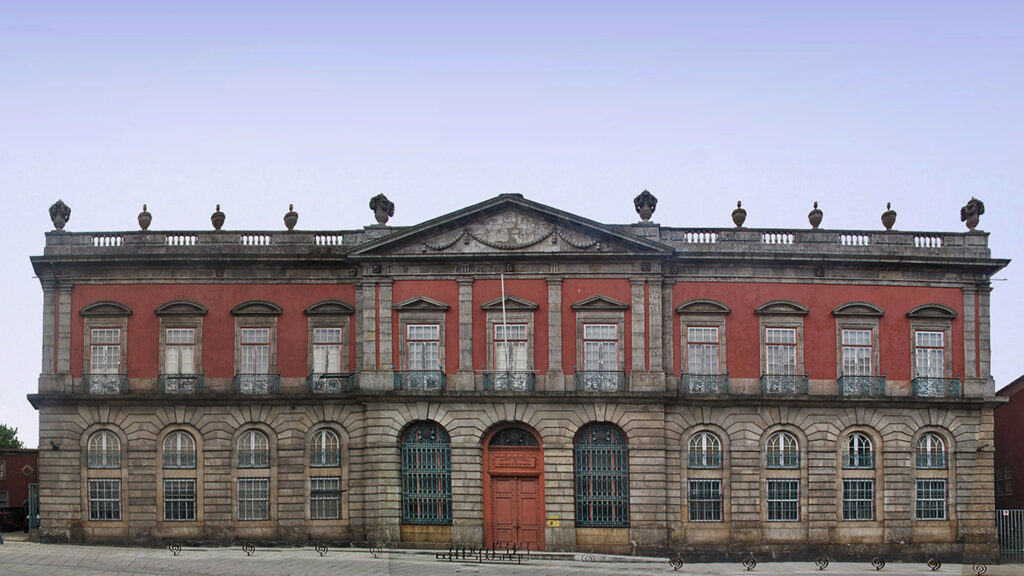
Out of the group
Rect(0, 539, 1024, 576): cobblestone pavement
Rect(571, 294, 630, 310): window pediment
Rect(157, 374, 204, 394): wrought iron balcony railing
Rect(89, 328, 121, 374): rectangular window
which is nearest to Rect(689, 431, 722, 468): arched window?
Rect(0, 539, 1024, 576): cobblestone pavement

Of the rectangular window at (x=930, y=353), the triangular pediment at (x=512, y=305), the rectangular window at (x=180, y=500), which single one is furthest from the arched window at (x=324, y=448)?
the rectangular window at (x=930, y=353)

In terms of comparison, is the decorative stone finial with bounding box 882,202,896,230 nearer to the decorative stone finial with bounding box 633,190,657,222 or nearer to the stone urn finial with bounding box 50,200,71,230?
the decorative stone finial with bounding box 633,190,657,222

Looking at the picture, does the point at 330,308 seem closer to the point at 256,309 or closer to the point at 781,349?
the point at 256,309

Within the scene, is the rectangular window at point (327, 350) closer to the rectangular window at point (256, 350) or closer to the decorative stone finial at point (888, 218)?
the rectangular window at point (256, 350)

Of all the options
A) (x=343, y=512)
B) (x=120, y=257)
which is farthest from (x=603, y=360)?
(x=120, y=257)

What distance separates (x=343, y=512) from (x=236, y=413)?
16.1 ft

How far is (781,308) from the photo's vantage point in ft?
137

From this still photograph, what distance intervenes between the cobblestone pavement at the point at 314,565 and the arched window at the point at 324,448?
3.05 meters

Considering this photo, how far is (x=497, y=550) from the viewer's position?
129ft

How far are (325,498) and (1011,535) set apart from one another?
76.1 feet

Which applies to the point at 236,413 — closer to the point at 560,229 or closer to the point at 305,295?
the point at 305,295

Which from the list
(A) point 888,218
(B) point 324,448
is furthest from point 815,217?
(B) point 324,448

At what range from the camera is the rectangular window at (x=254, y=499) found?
41.1 metres

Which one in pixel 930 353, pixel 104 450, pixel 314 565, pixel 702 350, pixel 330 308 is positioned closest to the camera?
pixel 314 565
